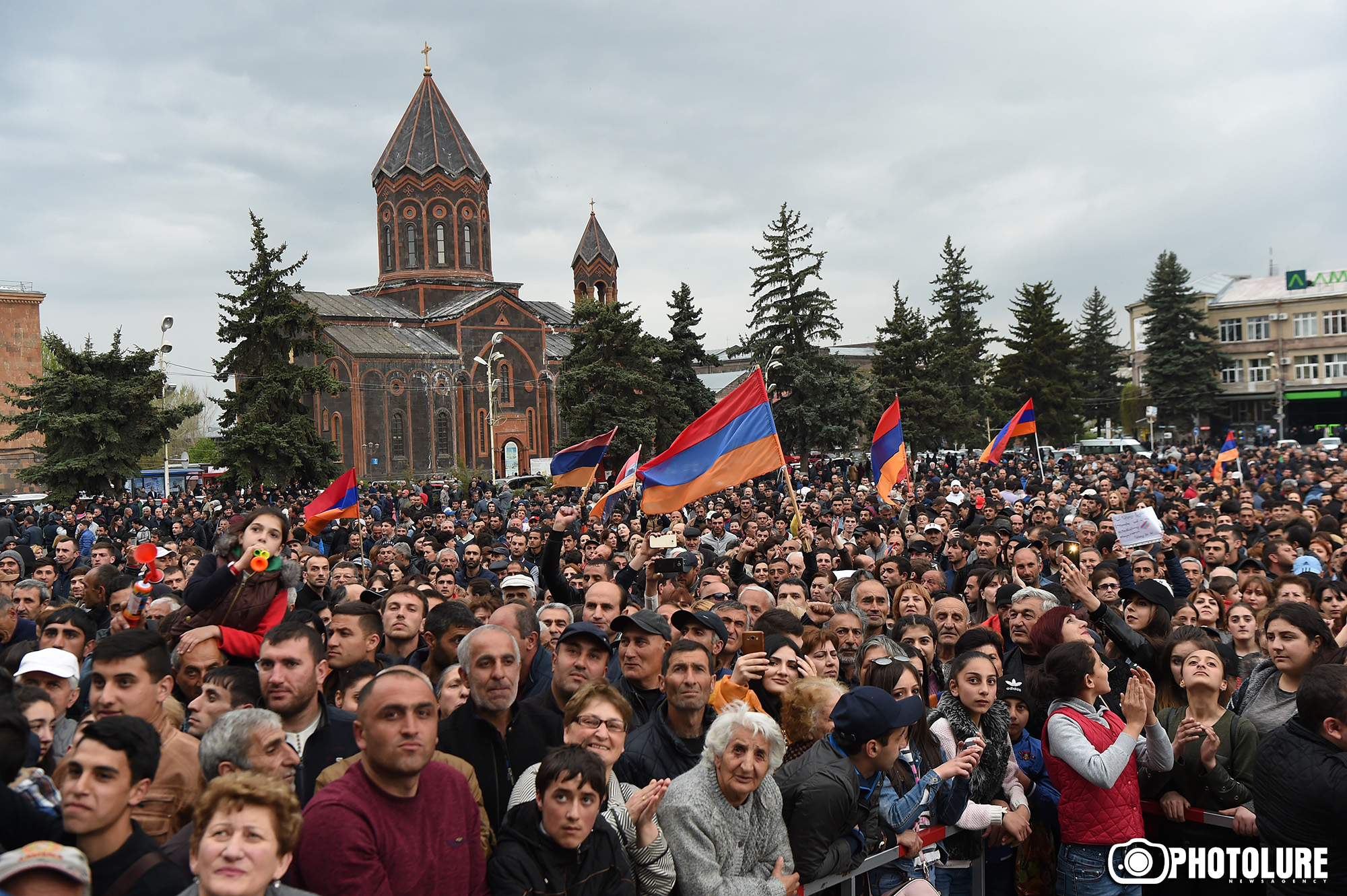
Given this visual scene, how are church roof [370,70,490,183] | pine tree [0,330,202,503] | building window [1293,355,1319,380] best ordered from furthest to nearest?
building window [1293,355,1319,380]
church roof [370,70,490,183]
pine tree [0,330,202,503]

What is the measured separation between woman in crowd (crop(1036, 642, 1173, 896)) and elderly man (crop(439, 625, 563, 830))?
2.28 meters

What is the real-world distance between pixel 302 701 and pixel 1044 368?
188 feet

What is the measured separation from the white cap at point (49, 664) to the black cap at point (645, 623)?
2.64m

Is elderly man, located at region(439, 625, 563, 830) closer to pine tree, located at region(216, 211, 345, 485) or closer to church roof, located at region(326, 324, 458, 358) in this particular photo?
pine tree, located at region(216, 211, 345, 485)

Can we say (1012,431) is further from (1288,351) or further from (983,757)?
(1288,351)

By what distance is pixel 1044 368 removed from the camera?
56594 mm

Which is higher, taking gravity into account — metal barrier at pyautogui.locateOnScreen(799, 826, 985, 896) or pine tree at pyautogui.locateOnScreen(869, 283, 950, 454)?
pine tree at pyautogui.locateOnScreen(869, 283, 950, 454)

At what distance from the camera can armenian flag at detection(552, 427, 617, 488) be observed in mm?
15987

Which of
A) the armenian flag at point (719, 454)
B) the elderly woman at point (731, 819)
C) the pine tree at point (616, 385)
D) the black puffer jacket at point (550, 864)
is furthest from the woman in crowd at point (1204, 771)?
the pine tree at point (616, 385)

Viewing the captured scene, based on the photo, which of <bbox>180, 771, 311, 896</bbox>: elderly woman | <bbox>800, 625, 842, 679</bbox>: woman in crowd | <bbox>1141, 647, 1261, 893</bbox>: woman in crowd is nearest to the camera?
<bbox>180, 771, 311, 896</bbox>: elderly woman

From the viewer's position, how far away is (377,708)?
3281 mm

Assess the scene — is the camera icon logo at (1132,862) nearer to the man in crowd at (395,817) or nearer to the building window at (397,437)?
the man in crowd at (395,817)

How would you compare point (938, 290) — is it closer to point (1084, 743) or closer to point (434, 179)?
point (434, 179)

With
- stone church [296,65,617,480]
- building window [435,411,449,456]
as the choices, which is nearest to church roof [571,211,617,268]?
stone church [296,65,617,480]
